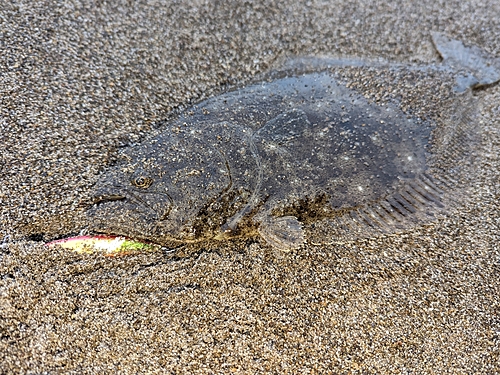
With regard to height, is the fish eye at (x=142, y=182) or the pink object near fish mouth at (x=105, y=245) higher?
the fish eye at (x=142, y=182)

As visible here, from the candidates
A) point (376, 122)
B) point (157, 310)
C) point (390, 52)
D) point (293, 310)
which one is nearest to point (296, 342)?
point (293, 310)

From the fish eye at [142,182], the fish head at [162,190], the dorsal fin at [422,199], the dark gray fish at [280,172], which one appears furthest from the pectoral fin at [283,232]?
the fish eye at [142,182]

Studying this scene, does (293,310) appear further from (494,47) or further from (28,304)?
(494,47)

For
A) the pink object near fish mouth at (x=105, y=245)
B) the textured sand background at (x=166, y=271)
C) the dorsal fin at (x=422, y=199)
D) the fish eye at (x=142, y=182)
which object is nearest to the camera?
the textured sand background at (x=166, y=271)

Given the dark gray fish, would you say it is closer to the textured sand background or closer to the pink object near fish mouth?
the pink object near fish mouth

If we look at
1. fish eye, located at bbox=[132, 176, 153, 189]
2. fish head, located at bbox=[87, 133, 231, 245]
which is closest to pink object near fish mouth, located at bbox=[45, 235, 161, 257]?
fish head, located at bbox=[87, 133, 231, 245]

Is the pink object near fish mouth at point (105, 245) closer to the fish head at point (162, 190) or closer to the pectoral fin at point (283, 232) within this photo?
the fish head at point (162, 190)

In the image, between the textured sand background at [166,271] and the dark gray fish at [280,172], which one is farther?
the dark gray fish at [280,172]

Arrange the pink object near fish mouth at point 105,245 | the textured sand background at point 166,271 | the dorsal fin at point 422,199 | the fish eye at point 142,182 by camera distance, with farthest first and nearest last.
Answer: the dorsal fin at point 422,199, the fish eye at point 142,182, the pink object near fish mouth at point 105,245, the textured sand background at point 166,271
